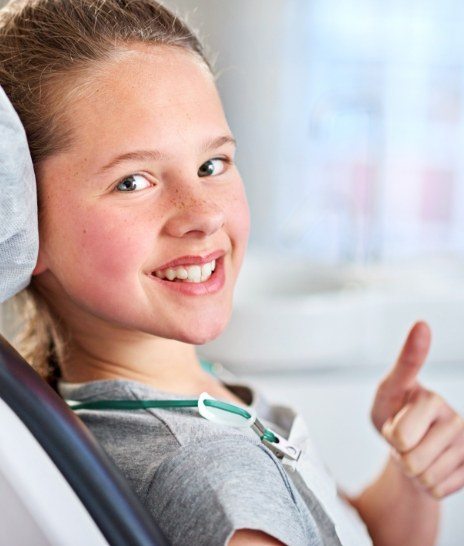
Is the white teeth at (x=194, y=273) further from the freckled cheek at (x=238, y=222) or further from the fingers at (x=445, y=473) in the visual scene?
the fingers at (x=445, y=473)

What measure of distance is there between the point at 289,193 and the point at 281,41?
21.0 inches

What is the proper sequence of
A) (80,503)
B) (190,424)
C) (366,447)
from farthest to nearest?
1. (366,447)
2. (190,424)
3. (80,503)

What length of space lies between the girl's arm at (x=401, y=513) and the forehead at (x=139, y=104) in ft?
1.71

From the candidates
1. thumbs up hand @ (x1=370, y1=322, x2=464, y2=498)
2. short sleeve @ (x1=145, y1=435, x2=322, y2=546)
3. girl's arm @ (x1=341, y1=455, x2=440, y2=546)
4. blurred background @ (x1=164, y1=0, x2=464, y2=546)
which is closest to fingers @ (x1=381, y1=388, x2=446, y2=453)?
thumbs up hand @ (x1=370, y1=322, x2=464, y2=498)

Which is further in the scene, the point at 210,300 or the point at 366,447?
the point at 366,447

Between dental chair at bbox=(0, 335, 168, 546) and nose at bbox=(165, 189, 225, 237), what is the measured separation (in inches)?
8.2

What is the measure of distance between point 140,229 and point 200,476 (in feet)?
0.80

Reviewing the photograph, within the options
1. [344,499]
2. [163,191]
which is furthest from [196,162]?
[344,499]

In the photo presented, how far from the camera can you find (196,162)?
2.96 ft

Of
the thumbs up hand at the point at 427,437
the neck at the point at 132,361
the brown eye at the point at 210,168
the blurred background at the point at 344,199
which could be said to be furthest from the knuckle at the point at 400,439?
the blurred background at the point at 344,199

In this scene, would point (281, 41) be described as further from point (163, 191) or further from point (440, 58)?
point (163, 191)

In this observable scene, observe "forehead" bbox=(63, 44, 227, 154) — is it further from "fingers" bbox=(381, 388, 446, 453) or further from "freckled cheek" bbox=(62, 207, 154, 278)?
"fingers" bbox=(381, 388, 446, 453)

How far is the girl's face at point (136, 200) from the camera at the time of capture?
0.87 m

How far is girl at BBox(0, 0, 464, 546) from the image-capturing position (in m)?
0.83
